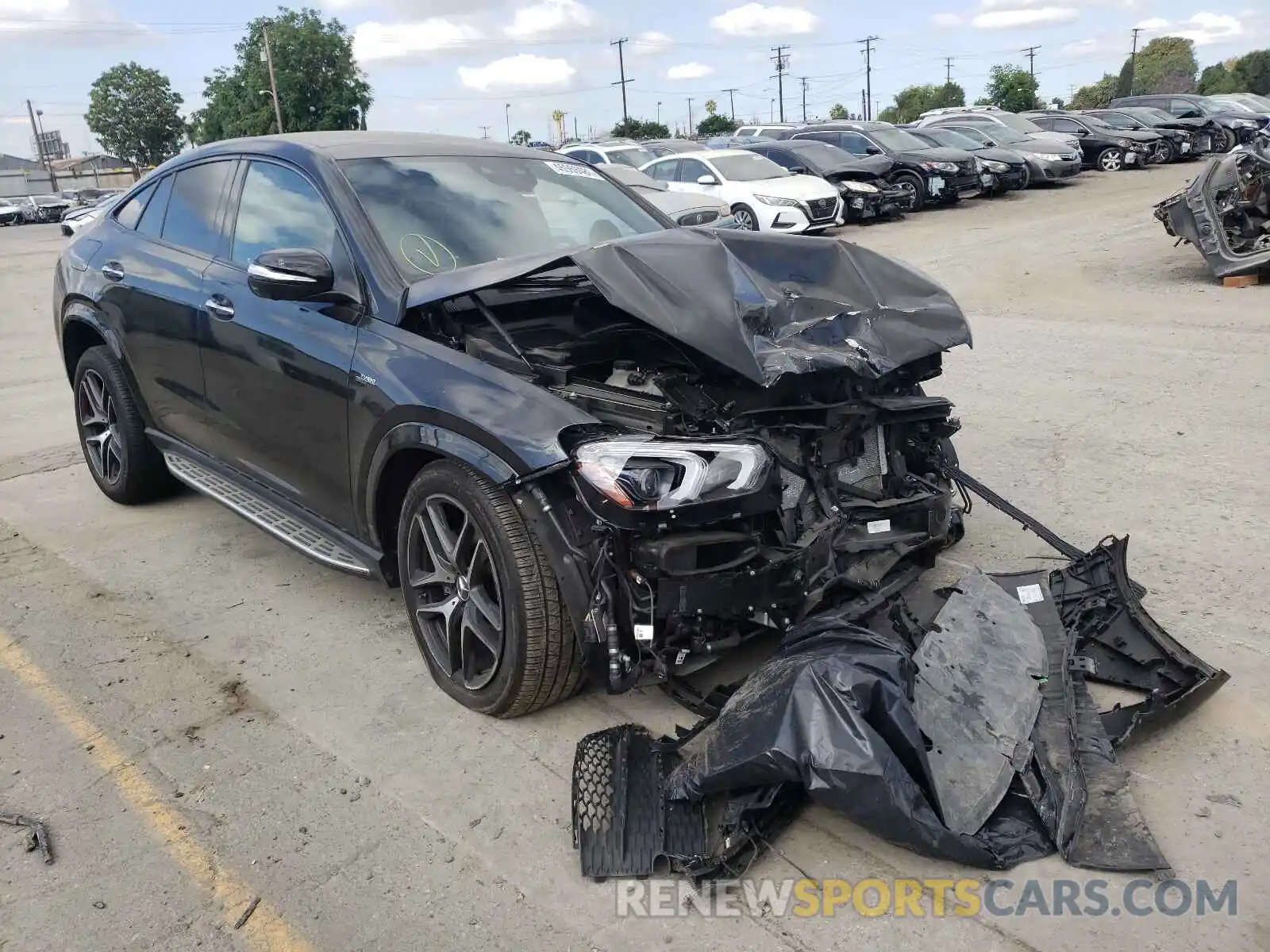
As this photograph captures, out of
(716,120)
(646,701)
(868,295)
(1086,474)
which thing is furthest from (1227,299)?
(716,120)

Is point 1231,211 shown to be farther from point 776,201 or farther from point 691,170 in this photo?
point 691,170

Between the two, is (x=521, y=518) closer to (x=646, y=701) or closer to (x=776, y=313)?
(x=646, y=701)

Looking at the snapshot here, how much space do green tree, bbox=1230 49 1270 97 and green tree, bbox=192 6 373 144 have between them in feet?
214

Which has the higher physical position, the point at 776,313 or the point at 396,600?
the point at 776,313

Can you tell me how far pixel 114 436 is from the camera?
214 inches

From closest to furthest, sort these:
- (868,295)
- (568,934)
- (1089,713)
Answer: (568,934) < (1089,713) < (868,295)

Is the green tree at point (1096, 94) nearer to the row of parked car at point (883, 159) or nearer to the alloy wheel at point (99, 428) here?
the row of parked car at point (883, 159)

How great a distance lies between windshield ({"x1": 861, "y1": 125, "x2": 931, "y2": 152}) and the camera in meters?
21.0

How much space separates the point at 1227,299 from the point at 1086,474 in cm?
616

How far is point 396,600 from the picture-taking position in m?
4.23

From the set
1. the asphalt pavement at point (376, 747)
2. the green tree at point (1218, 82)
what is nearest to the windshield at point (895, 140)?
the asphalt pavement at point (376, 747)

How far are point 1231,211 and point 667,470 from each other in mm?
10498

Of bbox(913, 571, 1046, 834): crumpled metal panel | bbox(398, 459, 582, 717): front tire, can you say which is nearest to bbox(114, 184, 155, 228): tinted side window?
bbox(398, 459, 582, 717): front tire

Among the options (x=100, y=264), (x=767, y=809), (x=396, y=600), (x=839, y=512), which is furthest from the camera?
(x=100, y=264)
